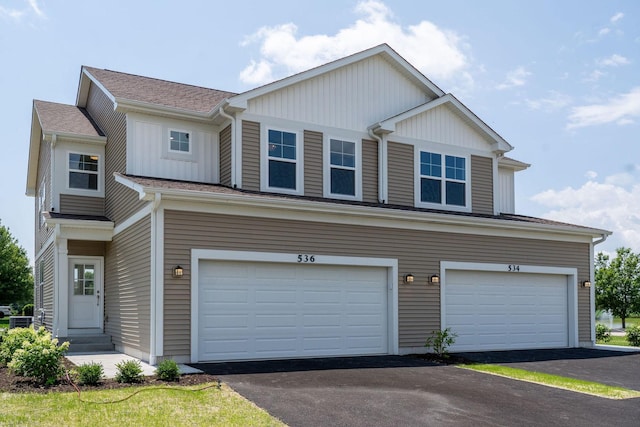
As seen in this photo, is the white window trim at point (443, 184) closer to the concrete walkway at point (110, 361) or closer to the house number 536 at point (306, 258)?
the house number 536 at point (306, 258)

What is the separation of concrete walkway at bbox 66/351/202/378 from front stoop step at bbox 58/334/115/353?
515 millimetres

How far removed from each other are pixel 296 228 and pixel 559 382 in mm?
5986

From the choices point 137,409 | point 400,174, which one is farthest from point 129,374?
point 400,174

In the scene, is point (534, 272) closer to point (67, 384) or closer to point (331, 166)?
point (331, 166)

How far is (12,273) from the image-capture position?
137 ft

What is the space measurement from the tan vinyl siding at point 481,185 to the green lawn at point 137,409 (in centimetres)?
1070

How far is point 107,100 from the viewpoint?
1733 cm

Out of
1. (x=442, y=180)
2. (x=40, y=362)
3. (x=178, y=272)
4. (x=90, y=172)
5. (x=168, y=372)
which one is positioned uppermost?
(x=90, y=172)

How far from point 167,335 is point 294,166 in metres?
5.44

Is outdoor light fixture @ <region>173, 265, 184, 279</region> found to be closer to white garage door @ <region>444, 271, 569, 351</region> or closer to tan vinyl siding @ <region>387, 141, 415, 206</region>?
tan vinyl siding @ <region>387, 141, 415, 206</region>

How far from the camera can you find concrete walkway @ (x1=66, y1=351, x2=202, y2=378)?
1105 centimetres

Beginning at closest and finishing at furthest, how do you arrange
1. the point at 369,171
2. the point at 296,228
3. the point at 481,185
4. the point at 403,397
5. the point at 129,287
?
the point at 403,397 → the point at 296,228 → the point at 129,287 → the point at 369,171 → the point at 481,185

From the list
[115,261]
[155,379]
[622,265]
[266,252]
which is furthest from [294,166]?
[622,265]

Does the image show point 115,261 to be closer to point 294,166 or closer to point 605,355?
point 294,166
